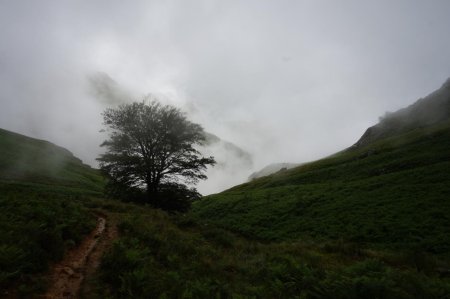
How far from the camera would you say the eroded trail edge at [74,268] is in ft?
27.9

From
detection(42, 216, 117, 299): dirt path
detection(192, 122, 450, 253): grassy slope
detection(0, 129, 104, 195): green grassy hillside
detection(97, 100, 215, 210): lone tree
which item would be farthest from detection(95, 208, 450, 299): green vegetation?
detection(0, 129, 104, 195): green grassy hillside

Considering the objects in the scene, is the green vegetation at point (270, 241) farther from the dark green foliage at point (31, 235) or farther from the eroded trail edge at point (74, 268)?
the eroded trail edge at point (74, 268)

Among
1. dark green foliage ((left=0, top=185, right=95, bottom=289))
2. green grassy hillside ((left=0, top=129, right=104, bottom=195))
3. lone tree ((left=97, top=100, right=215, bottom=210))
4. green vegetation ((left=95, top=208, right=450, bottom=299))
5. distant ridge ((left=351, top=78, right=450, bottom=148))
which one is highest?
distant ridge ((left=351, top=78, right=450, bottom=148))

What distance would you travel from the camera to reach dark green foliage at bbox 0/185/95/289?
8449mm

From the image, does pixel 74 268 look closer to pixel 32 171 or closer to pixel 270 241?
pixel 270 241

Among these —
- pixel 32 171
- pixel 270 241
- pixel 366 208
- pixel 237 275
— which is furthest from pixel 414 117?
pixel 32 171

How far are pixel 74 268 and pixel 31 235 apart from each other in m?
2.00

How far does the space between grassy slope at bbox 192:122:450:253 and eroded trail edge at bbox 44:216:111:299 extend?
18.8m

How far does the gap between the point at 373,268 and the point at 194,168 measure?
2613 centimetres

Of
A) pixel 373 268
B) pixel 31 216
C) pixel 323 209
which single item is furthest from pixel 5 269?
pixel 323 209

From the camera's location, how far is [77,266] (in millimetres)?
10469

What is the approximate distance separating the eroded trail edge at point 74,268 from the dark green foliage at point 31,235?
38 centimetres

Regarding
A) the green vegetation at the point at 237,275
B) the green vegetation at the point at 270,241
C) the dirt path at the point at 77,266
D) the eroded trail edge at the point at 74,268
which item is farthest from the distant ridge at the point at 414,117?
the eroded trail edge at the point at 74,268

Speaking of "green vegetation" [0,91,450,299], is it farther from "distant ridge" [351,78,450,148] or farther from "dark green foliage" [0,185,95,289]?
"distant ridge" [351,78,450,148]
